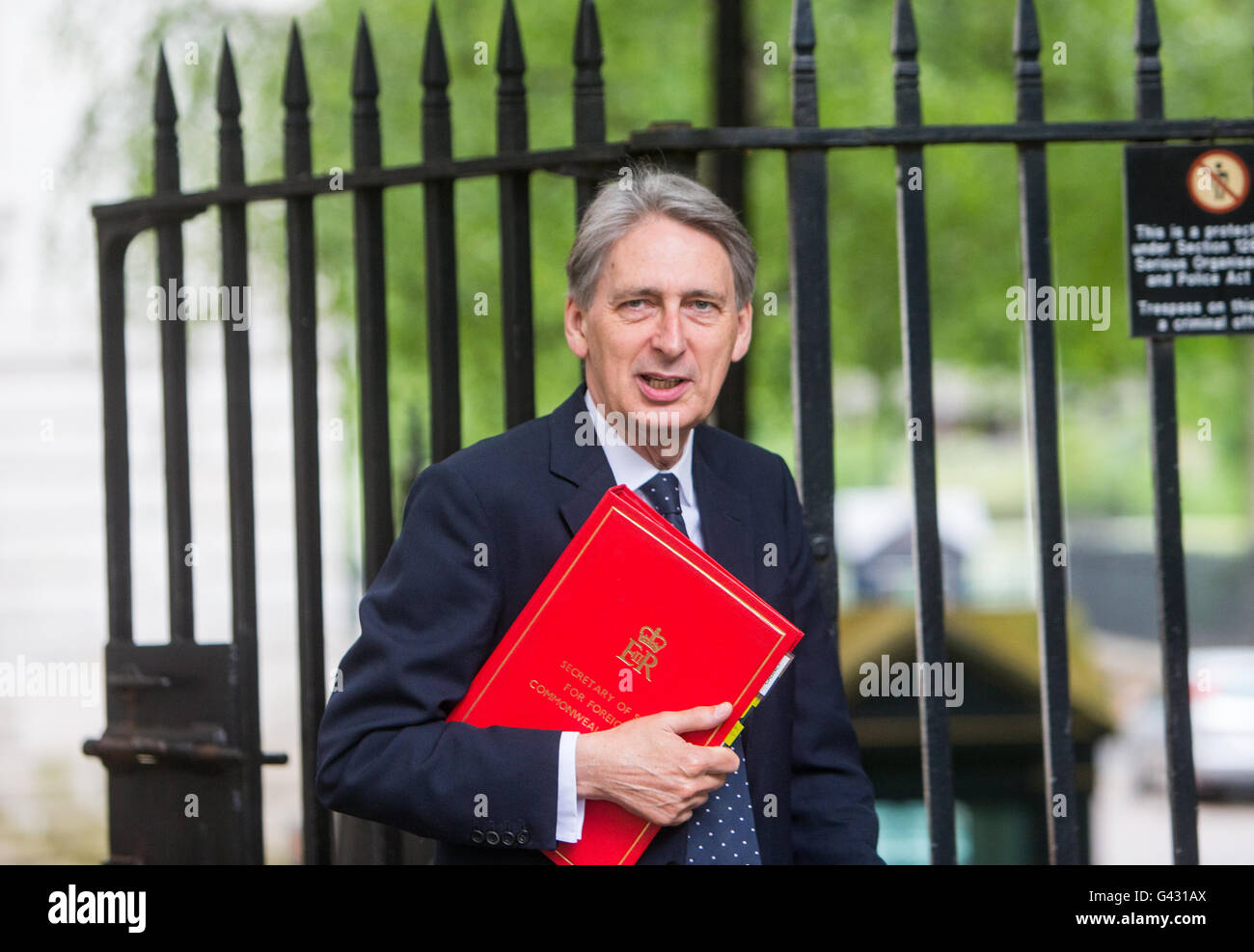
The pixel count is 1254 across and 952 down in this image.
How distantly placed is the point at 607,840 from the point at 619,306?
2.93 ft

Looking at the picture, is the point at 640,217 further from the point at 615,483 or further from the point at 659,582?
the point at 659,582

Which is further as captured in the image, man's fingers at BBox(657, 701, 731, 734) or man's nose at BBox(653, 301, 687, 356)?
man's nose at BBox(653, 301, 687, 356)

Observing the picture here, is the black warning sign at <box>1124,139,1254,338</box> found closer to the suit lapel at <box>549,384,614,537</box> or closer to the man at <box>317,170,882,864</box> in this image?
the man at <box>317,170,882,864</box>

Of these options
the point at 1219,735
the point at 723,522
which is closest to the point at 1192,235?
the point at 723,522

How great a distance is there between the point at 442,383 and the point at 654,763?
4.17 feet

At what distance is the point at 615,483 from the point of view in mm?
2420

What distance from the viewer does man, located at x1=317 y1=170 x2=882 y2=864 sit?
2180mm

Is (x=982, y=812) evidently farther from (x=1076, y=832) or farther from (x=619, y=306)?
(x=619, y=306)

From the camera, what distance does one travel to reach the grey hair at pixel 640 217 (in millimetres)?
2346

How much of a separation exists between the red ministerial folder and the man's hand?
0.16 ft

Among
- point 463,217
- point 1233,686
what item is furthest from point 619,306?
point 1233,686

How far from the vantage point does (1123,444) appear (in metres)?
39.5

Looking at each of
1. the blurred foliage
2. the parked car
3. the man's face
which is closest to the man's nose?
the man's face

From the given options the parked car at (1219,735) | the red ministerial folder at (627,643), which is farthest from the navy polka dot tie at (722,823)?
the parked car at (1219,735)
